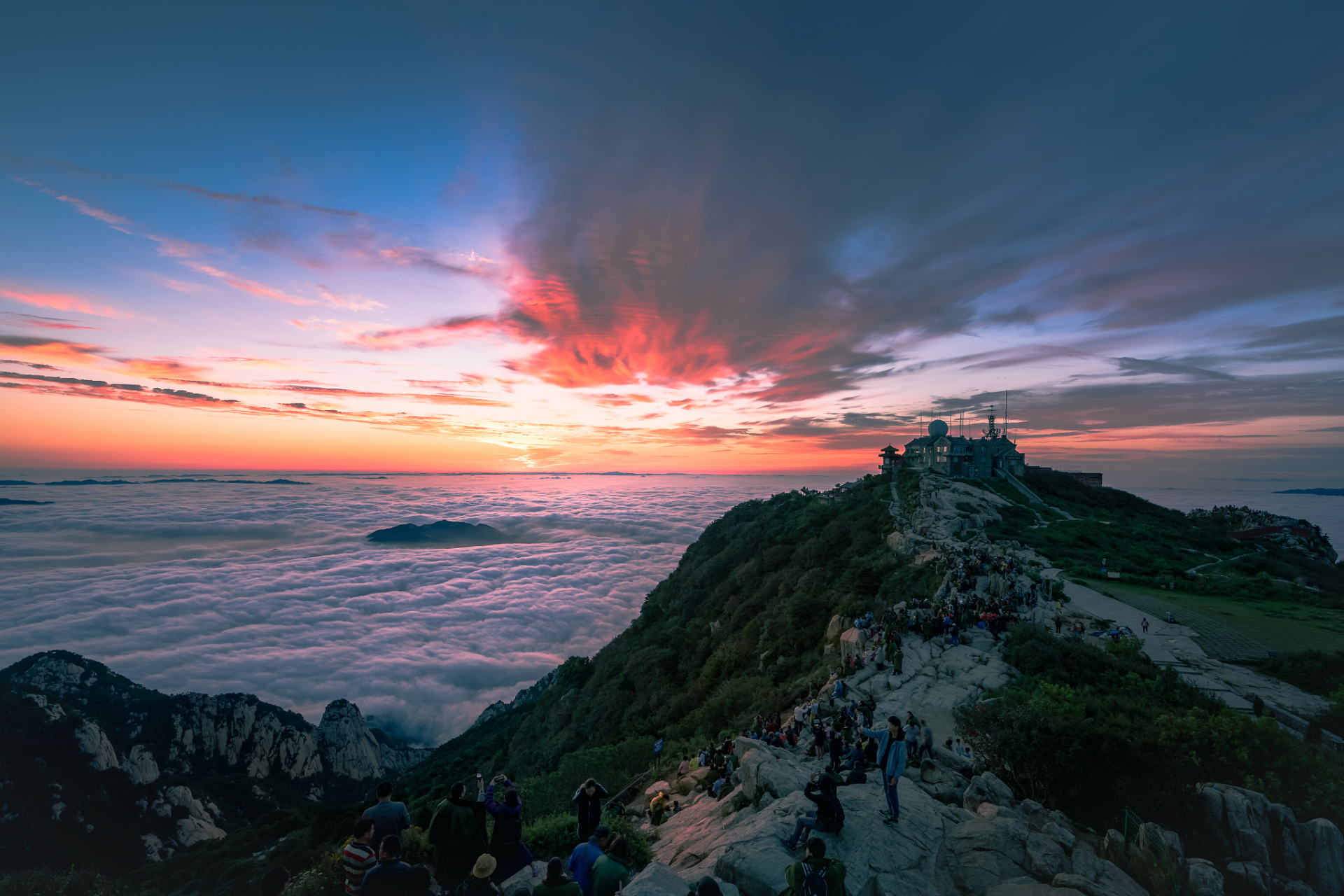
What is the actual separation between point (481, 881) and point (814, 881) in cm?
445

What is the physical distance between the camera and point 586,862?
21.6 feet

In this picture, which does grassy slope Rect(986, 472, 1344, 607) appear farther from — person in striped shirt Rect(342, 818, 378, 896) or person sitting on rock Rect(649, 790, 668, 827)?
person in striped shirt Rect(342, 818, 378, 896)

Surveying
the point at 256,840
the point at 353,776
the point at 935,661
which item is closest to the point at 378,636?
the point at 353,776

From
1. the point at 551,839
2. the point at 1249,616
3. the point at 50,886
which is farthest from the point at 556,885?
the point at 50,886

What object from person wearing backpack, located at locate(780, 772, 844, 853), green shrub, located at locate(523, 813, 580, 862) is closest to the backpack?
person wearing backpack, located at locate(780, 772, 844, 853)

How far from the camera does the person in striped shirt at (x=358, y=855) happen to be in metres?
5.95

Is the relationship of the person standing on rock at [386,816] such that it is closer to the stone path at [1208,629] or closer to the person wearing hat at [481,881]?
the person wearing hat at [481,881]

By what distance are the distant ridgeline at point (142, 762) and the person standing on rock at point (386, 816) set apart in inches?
3006

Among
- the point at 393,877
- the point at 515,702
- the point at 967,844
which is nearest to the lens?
the point at 393,877

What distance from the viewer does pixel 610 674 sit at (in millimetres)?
45875

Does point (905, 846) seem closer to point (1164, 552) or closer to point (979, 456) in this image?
point (1164, 552)

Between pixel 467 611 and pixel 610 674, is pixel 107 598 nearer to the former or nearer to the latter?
pixel 467 611

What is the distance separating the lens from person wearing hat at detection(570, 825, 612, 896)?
21.1 feet

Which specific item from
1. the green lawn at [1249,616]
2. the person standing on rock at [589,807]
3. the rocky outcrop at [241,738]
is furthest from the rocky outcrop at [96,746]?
the green lawn at [1249,616]
